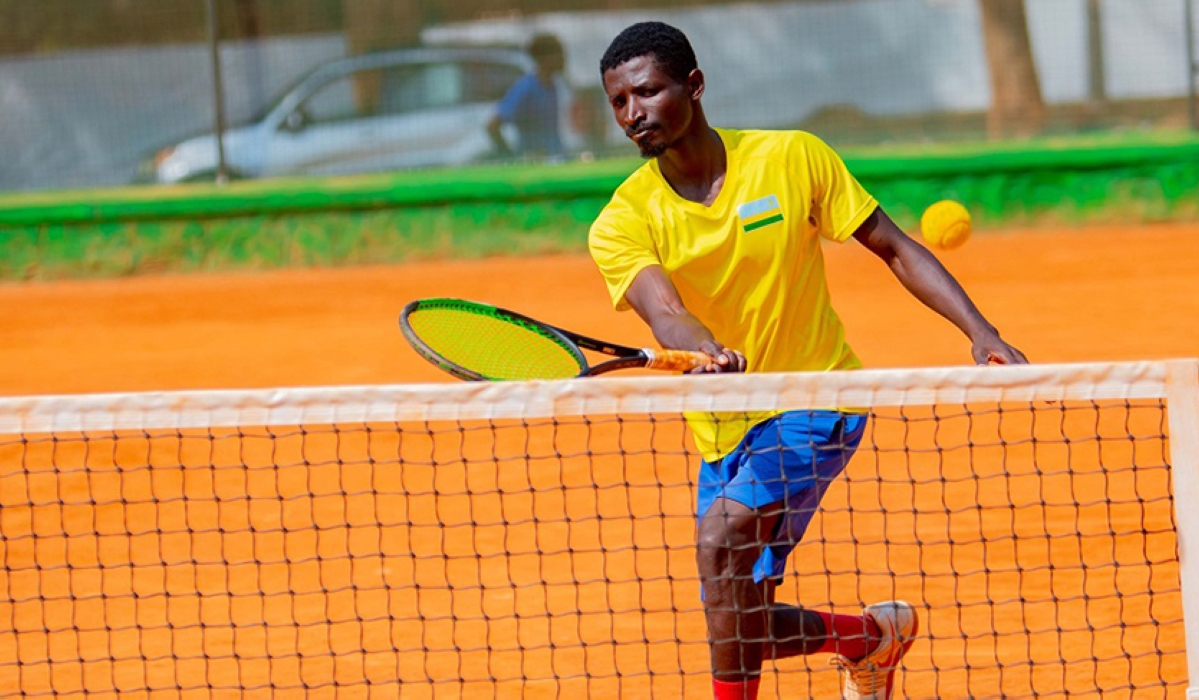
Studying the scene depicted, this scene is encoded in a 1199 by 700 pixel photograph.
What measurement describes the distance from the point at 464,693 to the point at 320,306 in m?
7.56

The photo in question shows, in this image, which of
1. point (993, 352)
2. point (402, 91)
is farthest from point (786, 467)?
point (402, 91)

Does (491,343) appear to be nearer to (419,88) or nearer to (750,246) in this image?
(750,246)

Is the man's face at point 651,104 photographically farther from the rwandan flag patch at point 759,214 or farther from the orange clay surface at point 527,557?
the orange clay surface at point 527,557

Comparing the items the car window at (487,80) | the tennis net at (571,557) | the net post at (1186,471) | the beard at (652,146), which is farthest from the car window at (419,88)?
the net post at (1186,471)

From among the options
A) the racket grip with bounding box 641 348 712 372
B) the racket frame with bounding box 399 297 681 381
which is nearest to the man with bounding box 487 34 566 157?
the racket frame with bounding box 399 297 681 381

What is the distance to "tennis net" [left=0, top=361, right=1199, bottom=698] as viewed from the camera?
362cm

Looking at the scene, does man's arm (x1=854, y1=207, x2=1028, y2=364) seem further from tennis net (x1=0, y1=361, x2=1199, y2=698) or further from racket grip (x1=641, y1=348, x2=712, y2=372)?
racket grip (x1=641, y1=348, x2=712, y2=372)

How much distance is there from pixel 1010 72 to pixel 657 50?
10.5m

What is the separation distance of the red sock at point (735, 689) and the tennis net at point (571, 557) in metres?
0.56

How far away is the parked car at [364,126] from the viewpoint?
1403 cm

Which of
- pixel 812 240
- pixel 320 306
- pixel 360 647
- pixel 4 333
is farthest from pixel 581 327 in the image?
pixel 812 240

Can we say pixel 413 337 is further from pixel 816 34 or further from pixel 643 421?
pixel 816 34

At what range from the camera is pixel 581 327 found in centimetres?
1036

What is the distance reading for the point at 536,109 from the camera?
14.2 metres
